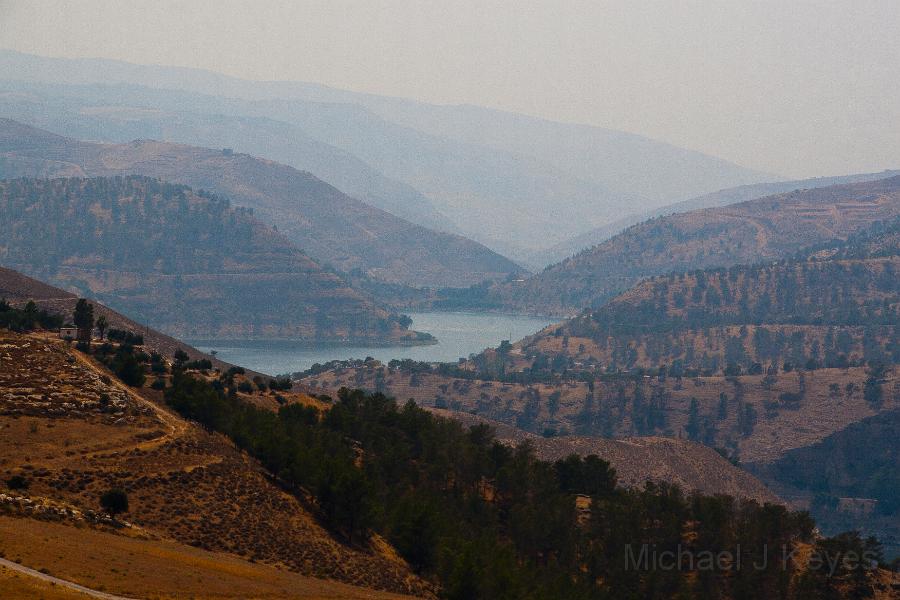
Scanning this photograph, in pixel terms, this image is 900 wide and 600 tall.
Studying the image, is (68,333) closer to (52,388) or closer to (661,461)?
(52,388)

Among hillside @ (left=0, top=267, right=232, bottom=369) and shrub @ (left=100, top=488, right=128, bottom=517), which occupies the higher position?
hillside @ (left=0, top=267, right=232, bottom=369)

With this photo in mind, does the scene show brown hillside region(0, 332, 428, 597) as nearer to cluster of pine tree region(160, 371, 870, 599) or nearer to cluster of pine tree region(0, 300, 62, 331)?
cluster of pine tree region(160, 371, 870, 599)

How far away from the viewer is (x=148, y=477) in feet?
214

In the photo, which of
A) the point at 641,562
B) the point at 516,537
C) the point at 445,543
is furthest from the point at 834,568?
the point at 445,543

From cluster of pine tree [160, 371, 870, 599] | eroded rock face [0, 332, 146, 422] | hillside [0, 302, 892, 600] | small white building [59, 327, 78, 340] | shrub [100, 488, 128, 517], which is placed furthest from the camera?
small white building [59, 327, 78, 340]

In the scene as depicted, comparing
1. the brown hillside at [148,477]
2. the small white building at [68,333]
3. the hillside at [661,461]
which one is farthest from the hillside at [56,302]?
the brown hillside at [148,477]

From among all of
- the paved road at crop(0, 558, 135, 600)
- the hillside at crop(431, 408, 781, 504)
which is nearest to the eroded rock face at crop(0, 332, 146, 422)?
the paved road at crop(0, 558, 135, 600)

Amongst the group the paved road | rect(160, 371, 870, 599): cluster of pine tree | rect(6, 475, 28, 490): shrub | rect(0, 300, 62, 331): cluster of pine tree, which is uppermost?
rect(0, 300, 62, 331): cluster of pine tree

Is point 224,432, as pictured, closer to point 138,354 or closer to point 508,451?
point 138,354

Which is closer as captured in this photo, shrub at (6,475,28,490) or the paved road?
the paved road

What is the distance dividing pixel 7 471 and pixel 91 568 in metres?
14.2

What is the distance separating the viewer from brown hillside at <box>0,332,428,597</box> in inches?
2388

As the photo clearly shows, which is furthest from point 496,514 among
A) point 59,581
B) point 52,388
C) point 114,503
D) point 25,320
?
point 59,581

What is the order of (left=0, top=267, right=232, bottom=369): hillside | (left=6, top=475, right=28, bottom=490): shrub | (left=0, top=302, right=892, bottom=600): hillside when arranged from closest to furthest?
(left=0, top=302, right=892, bottom=600): hillside → (left=6, top=475, right=28, bottom=490): shrub → (left=0, top=267, right=232, bottom=369): hillside
